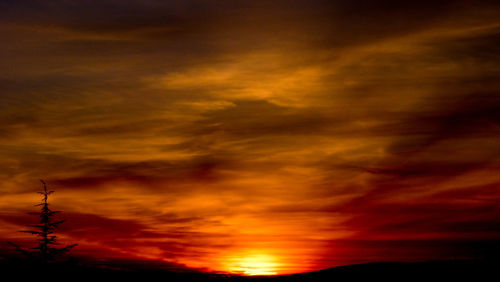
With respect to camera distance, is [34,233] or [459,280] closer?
[34,233]

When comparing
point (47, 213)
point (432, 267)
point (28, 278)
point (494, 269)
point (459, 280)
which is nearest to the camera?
point (47, 213)

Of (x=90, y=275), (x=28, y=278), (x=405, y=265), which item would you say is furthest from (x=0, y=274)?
(x=405, y=265)

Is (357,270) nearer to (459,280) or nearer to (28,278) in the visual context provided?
(459,280)

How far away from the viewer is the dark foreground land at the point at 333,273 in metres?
52.6

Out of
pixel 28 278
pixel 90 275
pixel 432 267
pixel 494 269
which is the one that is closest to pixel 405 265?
pixel 432 267

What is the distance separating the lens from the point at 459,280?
55344mm

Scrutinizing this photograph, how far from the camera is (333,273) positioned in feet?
217

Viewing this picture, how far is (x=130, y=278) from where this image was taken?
212ft

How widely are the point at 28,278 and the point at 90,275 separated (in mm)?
10660

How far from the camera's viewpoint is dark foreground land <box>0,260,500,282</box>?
52.6m

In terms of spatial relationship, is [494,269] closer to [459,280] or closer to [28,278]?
[459,280]

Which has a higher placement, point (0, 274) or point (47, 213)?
point (47, 213)

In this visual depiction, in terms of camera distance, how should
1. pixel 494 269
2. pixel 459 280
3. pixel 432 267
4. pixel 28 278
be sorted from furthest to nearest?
1. pixel 432 267
2. pixel 494 269
3. pixel 459 280
4. pixel 28 278

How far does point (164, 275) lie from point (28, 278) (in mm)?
19094
